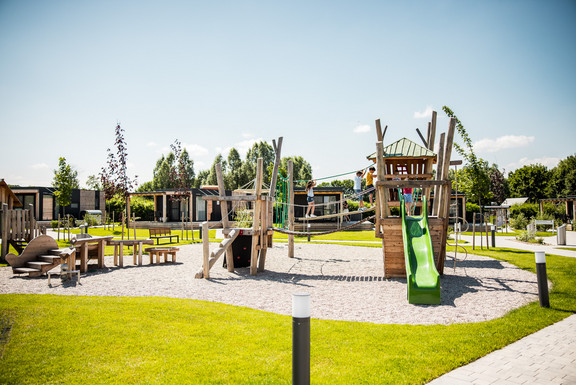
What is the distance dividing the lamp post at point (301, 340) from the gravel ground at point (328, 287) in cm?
343

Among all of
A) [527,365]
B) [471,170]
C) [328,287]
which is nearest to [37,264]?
[328,287]

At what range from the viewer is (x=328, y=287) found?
375 inches

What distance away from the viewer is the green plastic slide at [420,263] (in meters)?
7.85

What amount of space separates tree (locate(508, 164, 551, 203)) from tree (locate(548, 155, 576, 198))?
2206mm

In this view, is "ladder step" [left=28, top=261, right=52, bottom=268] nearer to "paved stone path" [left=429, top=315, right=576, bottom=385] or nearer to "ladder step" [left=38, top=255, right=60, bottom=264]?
"ladder step" [left=38, top=255, right=60, bottom=264]

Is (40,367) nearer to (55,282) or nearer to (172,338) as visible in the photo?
(172,338)

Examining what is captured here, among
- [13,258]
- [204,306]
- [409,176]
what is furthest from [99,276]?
[409,176]

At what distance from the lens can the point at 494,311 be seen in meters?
7.18

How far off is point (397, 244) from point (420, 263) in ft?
5.48

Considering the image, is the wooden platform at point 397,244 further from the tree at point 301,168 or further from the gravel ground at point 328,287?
the tree at point 301,168

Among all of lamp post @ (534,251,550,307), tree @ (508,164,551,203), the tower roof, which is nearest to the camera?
lamp post @ (534,251,550,307)

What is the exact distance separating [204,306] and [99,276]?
5.22 metres

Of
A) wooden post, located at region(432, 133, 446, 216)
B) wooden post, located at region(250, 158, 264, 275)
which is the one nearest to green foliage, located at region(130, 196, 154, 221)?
wooden post, located at region(250, 158, 264, 275)

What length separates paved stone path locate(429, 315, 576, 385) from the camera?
416 cm
